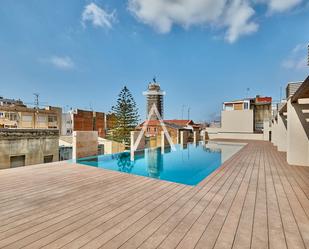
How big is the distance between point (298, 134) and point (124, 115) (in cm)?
1812

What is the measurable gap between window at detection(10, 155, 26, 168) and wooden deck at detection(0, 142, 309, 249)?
5.79 meters

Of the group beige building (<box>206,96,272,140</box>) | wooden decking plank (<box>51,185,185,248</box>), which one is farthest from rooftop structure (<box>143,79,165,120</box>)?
wooden decking plank (<box>51,185,185,248</box>)

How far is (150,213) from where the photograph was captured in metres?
2.49

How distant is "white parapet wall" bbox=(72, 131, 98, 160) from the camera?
24.0 ft

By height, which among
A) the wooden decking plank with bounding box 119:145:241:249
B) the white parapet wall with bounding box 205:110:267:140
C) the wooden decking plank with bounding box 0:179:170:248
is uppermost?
the white parapet wall with bounding box 205:110:267:140

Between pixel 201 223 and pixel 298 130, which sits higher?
pixel 298 130

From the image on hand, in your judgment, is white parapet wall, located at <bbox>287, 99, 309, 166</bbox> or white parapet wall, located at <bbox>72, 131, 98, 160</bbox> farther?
white parapet wall, located at <bbox>72, 131, 98, 160</bbox>

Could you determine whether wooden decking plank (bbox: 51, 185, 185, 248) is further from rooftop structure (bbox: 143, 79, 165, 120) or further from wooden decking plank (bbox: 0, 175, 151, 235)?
rooftop structure (bbox: 143, 79, 165, 120)

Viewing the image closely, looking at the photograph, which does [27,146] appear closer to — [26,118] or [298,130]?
[298,130]

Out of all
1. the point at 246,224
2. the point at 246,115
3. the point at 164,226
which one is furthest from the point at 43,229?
the point at 246,115

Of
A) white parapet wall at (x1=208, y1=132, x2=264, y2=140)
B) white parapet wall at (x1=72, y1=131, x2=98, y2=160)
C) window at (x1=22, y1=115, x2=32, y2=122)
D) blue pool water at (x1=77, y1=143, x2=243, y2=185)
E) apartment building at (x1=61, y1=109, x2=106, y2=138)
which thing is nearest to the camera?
blue pool water at (x1=77, y1=143, x2=243, y2=185)

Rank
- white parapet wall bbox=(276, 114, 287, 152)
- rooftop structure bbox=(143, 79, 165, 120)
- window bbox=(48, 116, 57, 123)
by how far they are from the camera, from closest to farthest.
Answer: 1. white parapet wall bbox=(276, 114, 287, 152)
2. window bbox=(48, 116, 57, 123)
3. rooftop structure bbox=(143, 79, 165, 120)

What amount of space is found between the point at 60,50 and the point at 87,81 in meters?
14.7

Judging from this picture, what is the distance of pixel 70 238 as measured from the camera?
1.91 meters
